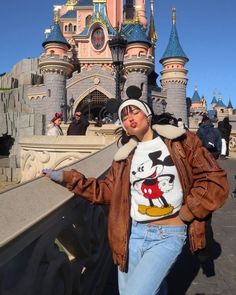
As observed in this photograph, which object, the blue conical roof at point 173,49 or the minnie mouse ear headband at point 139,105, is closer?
the minnie mouse ear headband at point 139,105

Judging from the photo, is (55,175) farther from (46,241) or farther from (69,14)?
(69,14)

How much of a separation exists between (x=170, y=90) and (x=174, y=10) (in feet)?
31.7

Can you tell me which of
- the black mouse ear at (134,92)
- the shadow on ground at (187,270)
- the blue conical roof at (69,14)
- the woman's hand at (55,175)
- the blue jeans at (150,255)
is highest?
the blue conical roof at (69,14)

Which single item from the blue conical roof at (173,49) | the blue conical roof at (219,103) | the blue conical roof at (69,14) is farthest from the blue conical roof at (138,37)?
the blue conical roof at (219,103)

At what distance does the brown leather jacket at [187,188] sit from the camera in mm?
2045

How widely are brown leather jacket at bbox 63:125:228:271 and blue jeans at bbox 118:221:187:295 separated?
0.05 meters

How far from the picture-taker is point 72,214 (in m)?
2.42

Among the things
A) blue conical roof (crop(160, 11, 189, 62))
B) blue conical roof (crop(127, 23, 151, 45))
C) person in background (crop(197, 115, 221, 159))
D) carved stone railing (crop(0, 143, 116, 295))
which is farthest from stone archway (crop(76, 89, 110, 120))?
carved stone railing (crop(0, 143, 116, 295))

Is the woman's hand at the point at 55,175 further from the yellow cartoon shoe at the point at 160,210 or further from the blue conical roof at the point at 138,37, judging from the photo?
the blue conical roof at the point at 138,37

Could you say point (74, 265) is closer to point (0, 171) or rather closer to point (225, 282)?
point (225, 282)

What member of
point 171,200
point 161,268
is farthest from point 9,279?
point 171,200

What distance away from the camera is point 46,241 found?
6.12 ft

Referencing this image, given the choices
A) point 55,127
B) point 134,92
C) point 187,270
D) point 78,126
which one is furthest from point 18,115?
point 134,92

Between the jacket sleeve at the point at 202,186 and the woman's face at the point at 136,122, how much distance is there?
9.6 inches
